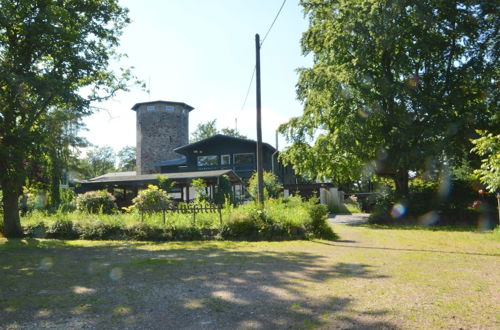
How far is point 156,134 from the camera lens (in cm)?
5109

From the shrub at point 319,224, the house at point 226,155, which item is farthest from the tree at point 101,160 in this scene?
the shrub at point 319,224

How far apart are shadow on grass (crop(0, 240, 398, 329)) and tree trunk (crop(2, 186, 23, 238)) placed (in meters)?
5.96

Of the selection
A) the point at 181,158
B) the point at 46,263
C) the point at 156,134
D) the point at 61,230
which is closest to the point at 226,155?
the point at 181,158

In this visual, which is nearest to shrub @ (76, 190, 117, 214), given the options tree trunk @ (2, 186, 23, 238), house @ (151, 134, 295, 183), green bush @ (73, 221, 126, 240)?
tree trunk @ (2, 186, 23, 238)

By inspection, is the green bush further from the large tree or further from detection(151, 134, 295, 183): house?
detection(151, 134, 295, 183): house

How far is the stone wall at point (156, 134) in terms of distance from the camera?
51.0 meters

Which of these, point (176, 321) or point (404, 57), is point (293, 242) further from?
point (404, 57)

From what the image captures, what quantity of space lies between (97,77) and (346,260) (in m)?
13.7

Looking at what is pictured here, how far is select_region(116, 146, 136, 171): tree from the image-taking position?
98.7 m

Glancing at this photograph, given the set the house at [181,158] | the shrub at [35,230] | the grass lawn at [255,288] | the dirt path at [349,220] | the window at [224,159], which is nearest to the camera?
the grass lawn at [255,288]

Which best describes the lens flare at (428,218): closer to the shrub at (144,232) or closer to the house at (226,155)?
the shrub at (144,232)

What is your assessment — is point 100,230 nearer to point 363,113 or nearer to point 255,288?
point 255,288

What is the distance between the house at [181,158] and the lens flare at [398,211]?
12.3 m

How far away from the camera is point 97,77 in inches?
677
